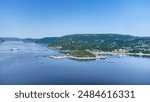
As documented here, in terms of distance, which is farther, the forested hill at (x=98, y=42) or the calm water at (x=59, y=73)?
the forested hill at (x=98, y=42)

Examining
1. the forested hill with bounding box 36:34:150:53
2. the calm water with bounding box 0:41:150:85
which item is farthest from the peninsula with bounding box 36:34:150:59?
the calm water with bounding box 0:41:150:85

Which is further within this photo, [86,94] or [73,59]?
[73,59]

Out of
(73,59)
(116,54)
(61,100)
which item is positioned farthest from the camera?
(116,54)

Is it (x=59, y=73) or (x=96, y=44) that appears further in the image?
(x=96, y=44)

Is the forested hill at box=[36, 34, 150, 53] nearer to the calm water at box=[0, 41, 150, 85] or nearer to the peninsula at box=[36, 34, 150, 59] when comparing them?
the peninsula at box=[36, 34, 150, 59]

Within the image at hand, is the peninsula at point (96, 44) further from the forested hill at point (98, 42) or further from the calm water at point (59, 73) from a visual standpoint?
the calm water at point (59, 73)

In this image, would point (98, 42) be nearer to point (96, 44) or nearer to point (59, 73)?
point (96, 44)

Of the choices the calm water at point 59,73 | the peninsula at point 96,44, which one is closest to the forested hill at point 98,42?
the peninsula at point 96,44

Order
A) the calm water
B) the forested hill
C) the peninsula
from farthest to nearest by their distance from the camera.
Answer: the peninsula → the forested hill → the calm water

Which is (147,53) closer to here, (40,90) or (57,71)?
(57,71)

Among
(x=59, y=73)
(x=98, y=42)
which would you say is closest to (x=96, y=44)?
(x=98, y=42)

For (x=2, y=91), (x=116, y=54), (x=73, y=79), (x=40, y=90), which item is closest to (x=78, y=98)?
(x=40, y=90)
